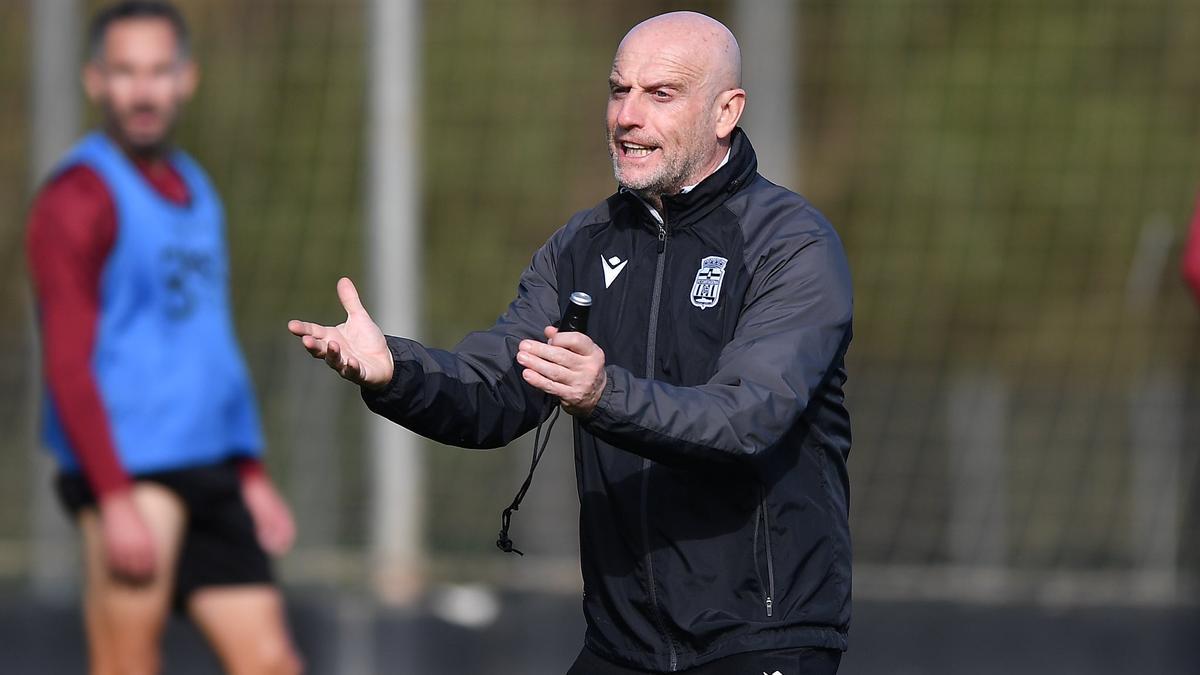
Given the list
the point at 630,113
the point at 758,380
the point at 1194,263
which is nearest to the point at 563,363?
the point at 758,380

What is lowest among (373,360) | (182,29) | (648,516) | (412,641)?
(412,641)

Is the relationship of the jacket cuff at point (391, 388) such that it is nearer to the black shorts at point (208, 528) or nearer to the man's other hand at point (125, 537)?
the man's other hand at point (125, 537)

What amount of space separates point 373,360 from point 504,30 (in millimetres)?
9229

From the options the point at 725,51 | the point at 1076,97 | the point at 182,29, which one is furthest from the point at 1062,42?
the point at 725,51

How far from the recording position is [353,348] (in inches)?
141

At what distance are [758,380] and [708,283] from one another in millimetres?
314

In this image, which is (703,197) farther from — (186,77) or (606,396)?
(186,77)

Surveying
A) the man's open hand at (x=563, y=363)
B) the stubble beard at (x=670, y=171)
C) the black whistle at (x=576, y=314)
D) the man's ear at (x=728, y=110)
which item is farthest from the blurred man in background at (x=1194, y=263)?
the man's open hand at (x=563, y=363)

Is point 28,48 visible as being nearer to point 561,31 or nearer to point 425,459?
point 425,459

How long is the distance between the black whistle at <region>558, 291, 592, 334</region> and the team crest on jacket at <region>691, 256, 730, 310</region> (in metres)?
0.32

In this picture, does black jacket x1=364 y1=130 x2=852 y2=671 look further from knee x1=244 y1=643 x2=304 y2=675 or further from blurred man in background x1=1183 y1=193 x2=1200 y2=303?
→ knee x1=244 y1=643 x2=304 y2=675

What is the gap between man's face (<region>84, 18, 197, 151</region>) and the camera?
5.35m

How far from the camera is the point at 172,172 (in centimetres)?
553

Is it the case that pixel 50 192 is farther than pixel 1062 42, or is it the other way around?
pixel 1062 42
